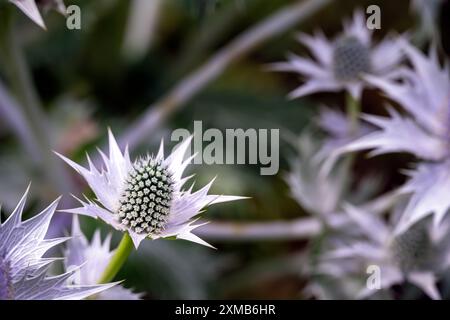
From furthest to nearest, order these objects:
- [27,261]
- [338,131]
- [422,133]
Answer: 1. [338,131]
2. [422,133]
3. [27,261]

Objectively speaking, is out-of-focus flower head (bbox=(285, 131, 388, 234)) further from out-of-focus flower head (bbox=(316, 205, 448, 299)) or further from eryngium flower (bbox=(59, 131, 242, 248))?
eryngium flower (bbox=(59, 131, 242, 248))

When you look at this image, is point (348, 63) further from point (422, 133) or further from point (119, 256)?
point (119, 256)

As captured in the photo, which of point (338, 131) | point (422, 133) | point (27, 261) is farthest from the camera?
point (338, 131)

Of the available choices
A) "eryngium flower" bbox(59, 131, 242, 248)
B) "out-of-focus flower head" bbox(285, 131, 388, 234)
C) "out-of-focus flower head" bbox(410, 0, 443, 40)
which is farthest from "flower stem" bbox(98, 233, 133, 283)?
"out-of-focus flower head" bbox(410, 0, 443, 40)

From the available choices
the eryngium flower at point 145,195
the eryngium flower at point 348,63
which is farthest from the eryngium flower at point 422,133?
the eryngium flower at point 145,195

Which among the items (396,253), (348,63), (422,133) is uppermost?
(348,63)

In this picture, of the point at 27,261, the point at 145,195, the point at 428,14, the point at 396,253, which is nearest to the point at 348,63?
the point at 428,14
